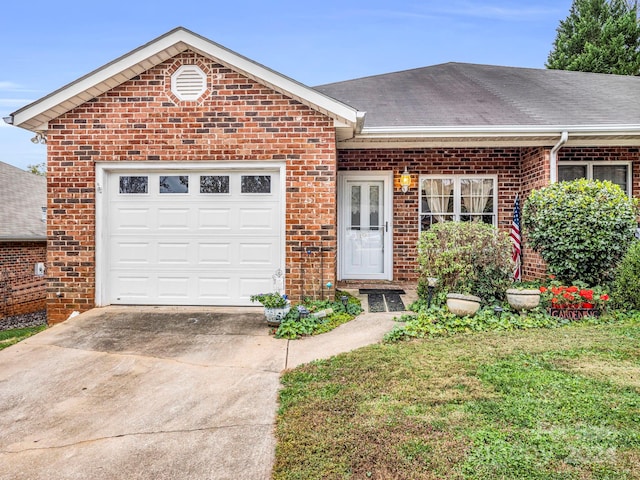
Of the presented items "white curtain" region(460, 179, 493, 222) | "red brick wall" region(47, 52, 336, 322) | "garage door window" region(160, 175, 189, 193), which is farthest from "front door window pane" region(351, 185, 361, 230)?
"garage door window" region(160, 175, 189, 193)

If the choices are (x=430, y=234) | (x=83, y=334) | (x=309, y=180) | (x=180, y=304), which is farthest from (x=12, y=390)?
(x=430, y=234)

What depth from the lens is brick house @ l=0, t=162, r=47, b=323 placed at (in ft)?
45.1

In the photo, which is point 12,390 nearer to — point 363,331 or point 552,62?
point 363,331

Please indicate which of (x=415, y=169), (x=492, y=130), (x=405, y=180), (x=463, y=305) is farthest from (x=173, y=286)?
(x=492, y=130)

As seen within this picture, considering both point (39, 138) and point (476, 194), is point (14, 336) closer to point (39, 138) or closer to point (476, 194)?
point (39, 138)

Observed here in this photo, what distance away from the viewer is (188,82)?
21.0ft

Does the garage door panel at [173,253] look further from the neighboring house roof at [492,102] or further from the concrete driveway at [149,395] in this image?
the neighboring house roof at [492,102]

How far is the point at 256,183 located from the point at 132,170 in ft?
6.31

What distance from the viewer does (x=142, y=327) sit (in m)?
5.56

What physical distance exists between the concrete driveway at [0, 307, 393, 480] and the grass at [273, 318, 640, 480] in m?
0.32

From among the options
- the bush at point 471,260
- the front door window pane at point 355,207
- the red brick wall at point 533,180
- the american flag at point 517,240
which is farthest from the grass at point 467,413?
the front door window pane at point 355,207

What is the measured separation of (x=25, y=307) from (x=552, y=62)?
94.2ft

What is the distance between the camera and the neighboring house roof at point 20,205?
1396 cm

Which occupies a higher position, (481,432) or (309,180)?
(309,180)
